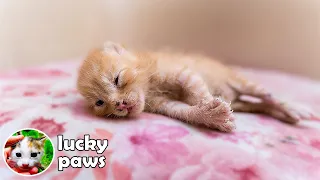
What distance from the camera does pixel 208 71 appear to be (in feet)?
3.81

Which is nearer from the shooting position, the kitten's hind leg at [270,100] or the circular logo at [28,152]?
the circular logo at [28,152]

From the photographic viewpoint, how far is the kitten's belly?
41.5 inches

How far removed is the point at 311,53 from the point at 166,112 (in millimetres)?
1004

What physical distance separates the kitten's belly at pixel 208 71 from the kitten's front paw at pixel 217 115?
20 cm

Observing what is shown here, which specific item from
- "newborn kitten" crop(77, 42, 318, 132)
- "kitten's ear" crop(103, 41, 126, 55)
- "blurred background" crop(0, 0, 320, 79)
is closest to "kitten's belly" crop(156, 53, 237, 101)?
"newborn kitten" crop(77, 42, 318, 132)

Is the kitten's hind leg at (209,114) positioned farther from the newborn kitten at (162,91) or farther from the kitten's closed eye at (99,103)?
the kitten's closed eye at (99,103)

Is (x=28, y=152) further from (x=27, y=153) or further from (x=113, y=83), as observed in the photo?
(x=113, y=83)

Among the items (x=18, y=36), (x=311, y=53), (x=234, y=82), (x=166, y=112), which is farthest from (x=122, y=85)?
(x=311, y=53)

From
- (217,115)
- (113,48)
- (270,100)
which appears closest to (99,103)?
(113,48)

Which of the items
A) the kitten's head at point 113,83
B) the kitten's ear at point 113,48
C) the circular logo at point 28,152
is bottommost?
the circular logo at point 28,152

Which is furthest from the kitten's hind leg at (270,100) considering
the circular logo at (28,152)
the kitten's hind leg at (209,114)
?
the circular logo at (28,152)

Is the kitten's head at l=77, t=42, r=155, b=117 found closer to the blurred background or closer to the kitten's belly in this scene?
the kitten's belly

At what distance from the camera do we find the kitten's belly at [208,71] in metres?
1.05

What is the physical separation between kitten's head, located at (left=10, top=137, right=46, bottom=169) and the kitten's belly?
42cm
